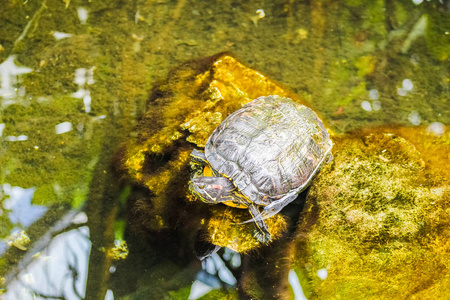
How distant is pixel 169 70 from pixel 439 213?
10.8ft

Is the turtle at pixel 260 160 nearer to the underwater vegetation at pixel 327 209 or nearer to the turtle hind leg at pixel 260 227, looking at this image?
the turtle hind leg at pixel 260 227

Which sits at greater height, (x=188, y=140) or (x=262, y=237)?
(x=188, y=140)

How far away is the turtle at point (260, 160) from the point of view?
3.15 meters

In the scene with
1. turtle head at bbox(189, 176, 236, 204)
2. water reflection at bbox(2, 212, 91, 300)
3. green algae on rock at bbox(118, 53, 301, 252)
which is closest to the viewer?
turtle head at bbox(189, 176, 236, 204)

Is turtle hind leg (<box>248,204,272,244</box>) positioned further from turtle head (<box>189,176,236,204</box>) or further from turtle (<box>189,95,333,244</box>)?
turtle head (<box>189,176,236,204</box>)

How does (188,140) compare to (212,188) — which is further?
(188,140)

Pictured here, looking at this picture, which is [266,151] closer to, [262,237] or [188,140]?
[262,237]

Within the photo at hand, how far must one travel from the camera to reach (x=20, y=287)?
3227 millimetres

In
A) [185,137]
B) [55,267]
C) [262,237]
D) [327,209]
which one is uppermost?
[185,137]

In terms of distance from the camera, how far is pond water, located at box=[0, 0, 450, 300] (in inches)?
129

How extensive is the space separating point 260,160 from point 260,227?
0.63 m

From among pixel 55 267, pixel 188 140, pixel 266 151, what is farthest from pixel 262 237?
pixel 55 267

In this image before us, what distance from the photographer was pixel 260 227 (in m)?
3.27

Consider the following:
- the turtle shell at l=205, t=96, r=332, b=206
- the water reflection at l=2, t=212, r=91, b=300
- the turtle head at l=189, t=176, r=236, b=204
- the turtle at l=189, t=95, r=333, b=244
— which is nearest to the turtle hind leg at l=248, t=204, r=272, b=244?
the turtle at l=189, t=95, r=333, b=244
